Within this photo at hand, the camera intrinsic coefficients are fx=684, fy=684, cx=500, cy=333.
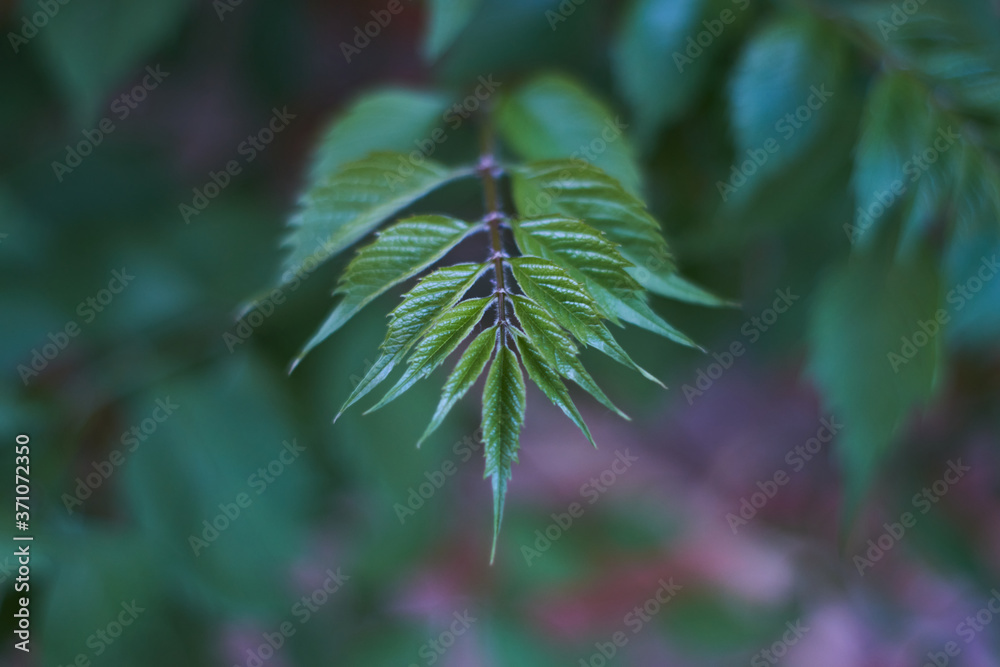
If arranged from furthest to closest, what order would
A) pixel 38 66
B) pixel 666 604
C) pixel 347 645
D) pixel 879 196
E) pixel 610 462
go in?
pixel 610 462, pixel 666 604, pixel 347 645, pixel 38 66, pixel 879 196

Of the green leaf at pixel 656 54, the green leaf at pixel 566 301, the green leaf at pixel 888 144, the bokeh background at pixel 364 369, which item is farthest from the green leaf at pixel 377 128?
the green leaf at pixel 888 144

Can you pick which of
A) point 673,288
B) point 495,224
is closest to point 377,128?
point 495,224

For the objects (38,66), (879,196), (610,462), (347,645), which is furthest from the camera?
Result: (610,462)

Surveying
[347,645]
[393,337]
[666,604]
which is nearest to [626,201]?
[393,337]

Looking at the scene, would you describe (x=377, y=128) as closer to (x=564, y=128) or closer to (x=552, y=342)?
(x=564, y=128)

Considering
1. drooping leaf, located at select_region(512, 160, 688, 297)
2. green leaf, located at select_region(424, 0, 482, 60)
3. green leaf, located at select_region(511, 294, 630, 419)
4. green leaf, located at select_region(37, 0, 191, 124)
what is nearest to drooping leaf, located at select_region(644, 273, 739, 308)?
drooping leaf, located at select_region(512, 160, 688, 297)

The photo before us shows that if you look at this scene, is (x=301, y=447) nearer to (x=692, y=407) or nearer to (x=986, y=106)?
(x=986, y=106)

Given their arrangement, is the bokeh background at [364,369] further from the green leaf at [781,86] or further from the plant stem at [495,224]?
the plant stem at [495,224]
